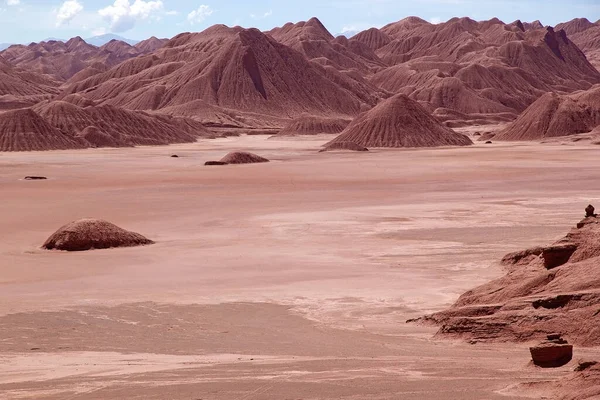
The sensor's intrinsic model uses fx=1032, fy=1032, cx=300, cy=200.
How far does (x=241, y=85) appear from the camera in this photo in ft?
404

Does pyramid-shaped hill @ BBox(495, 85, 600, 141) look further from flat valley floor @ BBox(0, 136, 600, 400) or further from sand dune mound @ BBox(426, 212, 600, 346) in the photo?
sand dune mound @ BBox(426, 212, 600, 346)

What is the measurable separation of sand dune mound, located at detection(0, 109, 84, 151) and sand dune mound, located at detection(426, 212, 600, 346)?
182 ft

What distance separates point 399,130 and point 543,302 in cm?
5686

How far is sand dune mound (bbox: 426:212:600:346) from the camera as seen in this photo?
1009cm

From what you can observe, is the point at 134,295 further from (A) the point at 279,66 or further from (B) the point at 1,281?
(A) the point at 279,66

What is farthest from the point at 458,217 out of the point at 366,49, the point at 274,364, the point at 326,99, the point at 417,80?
the point at 366,49

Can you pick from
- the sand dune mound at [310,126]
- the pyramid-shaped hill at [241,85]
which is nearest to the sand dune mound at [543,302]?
the sand dune mound at [310,126]

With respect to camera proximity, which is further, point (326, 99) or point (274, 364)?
point (326, 99)

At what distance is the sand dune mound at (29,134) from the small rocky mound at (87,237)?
1802 inches

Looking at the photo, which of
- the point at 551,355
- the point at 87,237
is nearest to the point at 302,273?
the point at 87,237

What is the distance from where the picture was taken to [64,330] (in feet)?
38.7

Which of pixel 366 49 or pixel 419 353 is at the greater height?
pixel 366 49

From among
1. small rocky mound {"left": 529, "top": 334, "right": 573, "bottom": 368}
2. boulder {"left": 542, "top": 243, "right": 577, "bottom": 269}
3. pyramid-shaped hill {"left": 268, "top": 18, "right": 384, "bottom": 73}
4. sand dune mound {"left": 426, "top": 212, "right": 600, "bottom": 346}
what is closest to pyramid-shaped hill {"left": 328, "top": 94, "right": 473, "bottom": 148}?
boulder {"left": 542, "top": 243, "right": 577, "bottom": 269}

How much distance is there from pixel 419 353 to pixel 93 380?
3.19 m
